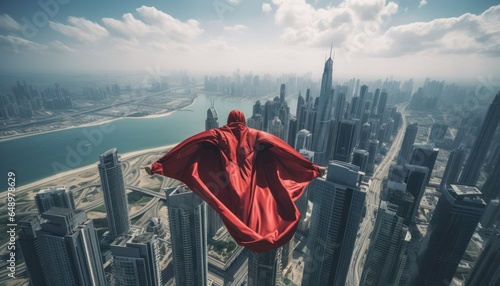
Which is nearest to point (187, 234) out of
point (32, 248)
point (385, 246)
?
point (32, 248)

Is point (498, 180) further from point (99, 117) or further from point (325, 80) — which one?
point (99, 117)

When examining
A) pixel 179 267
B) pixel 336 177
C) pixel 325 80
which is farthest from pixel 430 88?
pixel 179 267

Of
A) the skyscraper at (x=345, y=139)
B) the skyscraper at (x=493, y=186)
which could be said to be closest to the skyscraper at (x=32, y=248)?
the skyscraper at (x=345, y=139)

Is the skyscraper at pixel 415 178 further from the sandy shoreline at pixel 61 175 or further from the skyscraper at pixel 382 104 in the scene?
the sandy shoreline at pixel 61 175

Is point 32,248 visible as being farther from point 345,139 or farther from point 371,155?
point 371,155

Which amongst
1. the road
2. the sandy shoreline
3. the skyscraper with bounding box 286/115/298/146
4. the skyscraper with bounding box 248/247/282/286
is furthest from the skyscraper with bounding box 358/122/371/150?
the sandy shoreline
